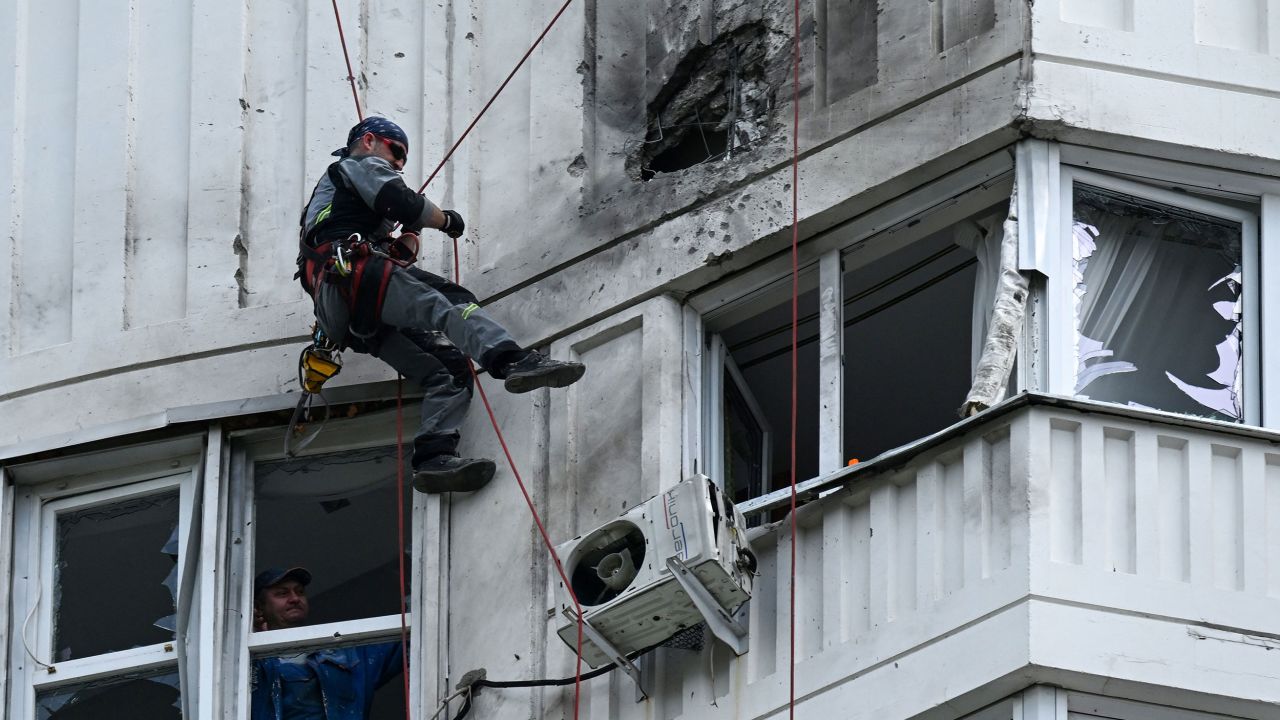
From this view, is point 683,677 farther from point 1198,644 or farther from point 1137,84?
point 1137,84

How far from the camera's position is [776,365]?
13703 millimetres

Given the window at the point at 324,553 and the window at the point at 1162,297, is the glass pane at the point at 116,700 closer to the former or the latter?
the window at the point at 324,553

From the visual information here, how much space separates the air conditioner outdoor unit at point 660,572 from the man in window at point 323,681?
141cm

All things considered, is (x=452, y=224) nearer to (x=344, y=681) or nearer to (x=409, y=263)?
(x=409, y=263)

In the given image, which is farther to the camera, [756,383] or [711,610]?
[756,383]

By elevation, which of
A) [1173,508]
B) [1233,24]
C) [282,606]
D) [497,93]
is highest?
[497,93]

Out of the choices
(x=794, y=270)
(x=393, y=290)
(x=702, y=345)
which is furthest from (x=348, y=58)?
(x=794, y=270)

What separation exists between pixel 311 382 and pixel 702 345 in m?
1.86

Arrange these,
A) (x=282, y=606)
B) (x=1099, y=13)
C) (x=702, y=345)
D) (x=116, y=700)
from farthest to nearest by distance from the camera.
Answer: (x=116, y=700), (x=282, y=606), (x=702, y=345), (x=1099, y=13)

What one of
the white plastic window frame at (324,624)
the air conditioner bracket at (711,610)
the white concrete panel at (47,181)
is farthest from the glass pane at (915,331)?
the white concrete panel at (47,181)

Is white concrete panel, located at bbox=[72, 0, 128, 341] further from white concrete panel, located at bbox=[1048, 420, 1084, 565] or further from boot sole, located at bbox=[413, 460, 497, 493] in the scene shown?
white concrete panel, located at bbox=[1048, 420, 1084, 565]

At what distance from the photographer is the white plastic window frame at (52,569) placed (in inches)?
555

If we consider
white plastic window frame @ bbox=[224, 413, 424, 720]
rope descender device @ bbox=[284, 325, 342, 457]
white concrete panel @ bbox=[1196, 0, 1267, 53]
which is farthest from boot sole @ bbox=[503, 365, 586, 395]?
white concrete panel @ bbox=[1196, 0, 1267, 53]

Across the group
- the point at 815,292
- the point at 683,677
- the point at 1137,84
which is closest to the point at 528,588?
the point at 683,677
